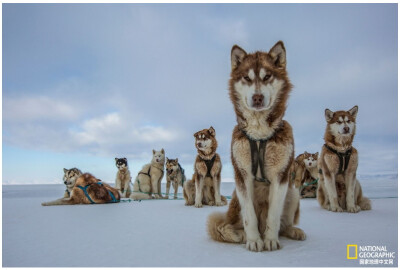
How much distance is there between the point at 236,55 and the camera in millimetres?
3379

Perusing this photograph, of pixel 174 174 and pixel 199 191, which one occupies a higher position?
pixel 174 174

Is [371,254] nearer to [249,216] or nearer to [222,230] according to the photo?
[249,216]

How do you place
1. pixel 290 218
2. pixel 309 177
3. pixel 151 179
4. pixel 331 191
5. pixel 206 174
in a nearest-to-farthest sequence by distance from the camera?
pixel 290 218, pixel 331 191, pixel 206 174, pixel 309 177, pixel 151 179

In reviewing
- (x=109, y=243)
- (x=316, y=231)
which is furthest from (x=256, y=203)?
(x=109, y=243)

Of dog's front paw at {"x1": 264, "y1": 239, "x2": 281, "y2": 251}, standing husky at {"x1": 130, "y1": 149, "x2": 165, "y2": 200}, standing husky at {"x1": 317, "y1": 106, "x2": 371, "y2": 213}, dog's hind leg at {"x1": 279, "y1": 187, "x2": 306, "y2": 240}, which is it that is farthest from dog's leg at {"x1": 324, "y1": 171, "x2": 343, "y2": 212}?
standing husky at {"x1": 130, "y1": 149, "x2": 165, "y2": 200}

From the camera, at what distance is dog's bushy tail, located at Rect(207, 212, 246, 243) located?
3.28 metres

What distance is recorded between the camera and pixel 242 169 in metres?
3.19

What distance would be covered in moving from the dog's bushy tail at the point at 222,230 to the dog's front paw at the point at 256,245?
225 millimetres

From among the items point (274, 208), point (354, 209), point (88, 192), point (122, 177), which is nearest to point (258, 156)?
point (274, 208)

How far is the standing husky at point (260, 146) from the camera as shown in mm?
3102

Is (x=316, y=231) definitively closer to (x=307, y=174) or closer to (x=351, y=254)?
(x=351, y=254)

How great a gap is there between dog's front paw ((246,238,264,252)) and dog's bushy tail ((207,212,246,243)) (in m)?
0.23

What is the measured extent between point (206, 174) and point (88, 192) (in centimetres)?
301

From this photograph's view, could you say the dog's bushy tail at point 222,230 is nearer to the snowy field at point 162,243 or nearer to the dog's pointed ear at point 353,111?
the snowy field at point 162,243
